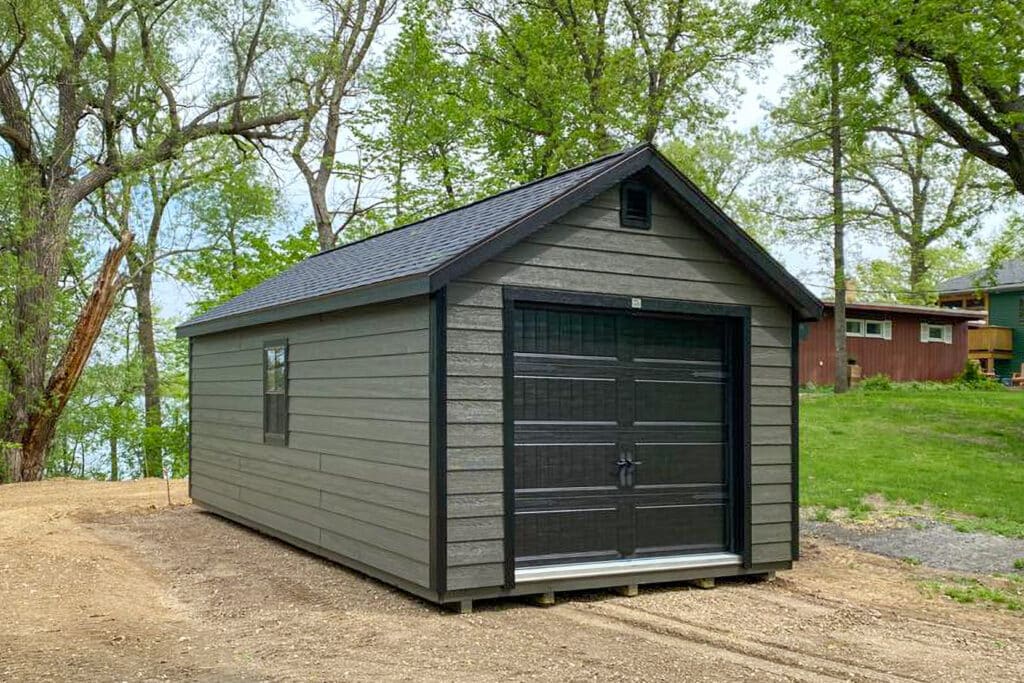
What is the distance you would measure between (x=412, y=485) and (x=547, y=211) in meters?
2.32

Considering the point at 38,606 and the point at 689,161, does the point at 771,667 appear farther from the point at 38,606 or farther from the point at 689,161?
the point at 689,161

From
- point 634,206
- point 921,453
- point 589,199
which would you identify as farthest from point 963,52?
point 589,199

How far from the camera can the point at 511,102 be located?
85.0ft

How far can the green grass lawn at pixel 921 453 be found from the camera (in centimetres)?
1277

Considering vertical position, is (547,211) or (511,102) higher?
(511,102)

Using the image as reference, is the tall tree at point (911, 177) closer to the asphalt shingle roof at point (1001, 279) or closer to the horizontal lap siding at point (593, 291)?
the asphalt shingle roof at point (1001, 279)

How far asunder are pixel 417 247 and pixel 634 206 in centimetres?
198

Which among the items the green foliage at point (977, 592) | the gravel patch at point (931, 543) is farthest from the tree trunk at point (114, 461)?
the green foliage at point (977, 592)

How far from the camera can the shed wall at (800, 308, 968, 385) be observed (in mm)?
28828

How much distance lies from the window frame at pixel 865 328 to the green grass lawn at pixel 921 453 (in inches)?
265

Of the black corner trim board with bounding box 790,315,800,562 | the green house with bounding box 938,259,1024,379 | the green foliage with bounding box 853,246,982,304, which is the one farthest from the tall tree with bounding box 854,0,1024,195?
the green foliage with bounding box 853,246,982,304

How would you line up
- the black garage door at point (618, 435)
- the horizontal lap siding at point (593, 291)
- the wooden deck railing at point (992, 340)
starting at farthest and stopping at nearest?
A: the wooden deck railing at point (992, 340)
the black garage door at point (618, 435)
the horizontal lap siding at point (593, 291)

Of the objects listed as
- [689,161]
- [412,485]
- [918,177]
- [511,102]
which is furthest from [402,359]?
[918,177]

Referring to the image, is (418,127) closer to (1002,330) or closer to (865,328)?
(865,328)
